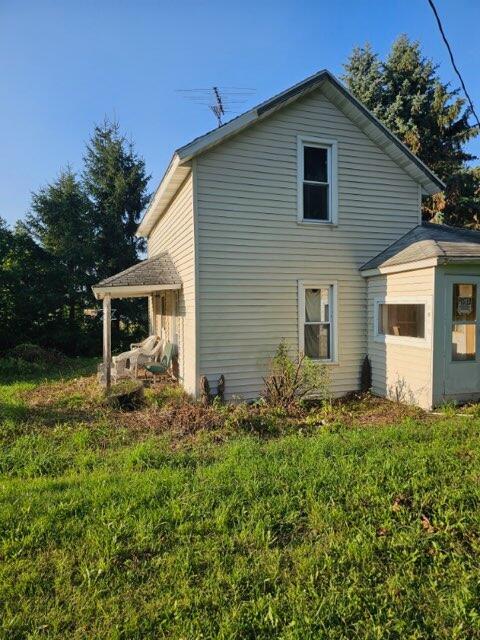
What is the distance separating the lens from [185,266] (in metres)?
8.77

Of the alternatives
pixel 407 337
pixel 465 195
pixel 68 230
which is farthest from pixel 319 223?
pixel 68 230

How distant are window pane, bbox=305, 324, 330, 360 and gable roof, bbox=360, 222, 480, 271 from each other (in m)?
1.71

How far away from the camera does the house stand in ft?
24.6

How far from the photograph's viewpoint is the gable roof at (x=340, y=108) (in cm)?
755

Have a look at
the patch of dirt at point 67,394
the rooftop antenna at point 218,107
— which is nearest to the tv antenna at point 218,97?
the rooftop antenna at point 218,107

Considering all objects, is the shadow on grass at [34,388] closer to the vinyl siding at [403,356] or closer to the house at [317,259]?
the house at [317,259]

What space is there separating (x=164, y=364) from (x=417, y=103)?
15491 mm

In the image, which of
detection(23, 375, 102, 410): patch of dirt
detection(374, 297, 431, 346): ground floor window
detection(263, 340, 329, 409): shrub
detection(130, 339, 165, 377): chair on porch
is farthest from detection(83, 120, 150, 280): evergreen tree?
detection(374, 297, 431, 346): ground floor window

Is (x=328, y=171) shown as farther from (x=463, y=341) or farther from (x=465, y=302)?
(x=463, y=341)

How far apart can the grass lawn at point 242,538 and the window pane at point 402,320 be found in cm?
263

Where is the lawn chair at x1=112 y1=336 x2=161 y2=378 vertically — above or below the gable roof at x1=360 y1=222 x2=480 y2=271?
below

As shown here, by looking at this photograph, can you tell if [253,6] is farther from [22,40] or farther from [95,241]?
[95,241]

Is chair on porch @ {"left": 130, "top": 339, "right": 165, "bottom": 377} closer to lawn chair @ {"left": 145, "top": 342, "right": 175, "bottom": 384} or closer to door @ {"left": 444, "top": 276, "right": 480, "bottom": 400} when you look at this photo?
lawn chair @ {"left": 145, "top": 342, "right": 175, "bottom": 384}

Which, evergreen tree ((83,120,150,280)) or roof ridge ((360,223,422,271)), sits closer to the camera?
roof ridge ((360,223,422,271))
